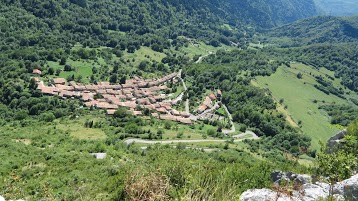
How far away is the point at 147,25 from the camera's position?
168 m

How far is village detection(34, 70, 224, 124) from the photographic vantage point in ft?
257

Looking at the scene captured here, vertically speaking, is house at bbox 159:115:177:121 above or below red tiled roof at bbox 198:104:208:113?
above

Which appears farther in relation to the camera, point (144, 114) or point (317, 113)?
point (317, 113)

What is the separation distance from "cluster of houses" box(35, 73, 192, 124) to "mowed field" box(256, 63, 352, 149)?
1506 inches

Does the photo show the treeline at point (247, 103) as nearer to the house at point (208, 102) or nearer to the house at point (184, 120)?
the house at point (208, 102)

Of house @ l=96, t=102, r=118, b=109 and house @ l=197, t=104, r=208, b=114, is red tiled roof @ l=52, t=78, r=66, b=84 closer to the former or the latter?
house @ l=96, t=102, r=118, b=109

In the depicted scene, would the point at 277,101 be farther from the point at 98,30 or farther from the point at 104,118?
the point at 98,30

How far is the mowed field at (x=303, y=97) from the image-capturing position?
310 feet

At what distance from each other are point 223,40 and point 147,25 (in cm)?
5096

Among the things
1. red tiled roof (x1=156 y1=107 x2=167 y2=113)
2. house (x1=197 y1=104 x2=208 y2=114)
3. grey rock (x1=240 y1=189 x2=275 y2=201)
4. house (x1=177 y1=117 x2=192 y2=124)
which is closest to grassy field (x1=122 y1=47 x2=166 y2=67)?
house (x1=197 y1=104 x2=208 y2=114)

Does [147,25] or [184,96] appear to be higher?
[147,25]

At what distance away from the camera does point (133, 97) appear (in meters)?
89.5

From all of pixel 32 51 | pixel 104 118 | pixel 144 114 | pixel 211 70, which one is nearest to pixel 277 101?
pixel 211 70

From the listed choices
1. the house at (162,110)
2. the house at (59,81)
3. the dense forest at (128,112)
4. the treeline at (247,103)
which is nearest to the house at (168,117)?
the dense forest at (128,112)
